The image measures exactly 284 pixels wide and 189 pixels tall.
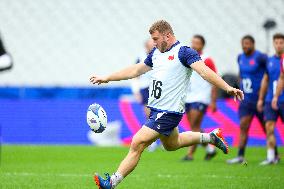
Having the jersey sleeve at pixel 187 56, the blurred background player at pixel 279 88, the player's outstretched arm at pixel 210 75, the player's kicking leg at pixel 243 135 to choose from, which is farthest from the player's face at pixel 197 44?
the player's outstretched arm at pixel 210 75

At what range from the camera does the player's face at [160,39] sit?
9562 millimetres

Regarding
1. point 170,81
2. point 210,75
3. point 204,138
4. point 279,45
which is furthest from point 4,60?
point 279,45

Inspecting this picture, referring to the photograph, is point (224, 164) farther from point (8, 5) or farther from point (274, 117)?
point (8, 5)

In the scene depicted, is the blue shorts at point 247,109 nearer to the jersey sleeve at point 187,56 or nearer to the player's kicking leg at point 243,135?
the player's kicking leg at point 243,135

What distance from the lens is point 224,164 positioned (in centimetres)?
1447

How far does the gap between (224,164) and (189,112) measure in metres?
1.76

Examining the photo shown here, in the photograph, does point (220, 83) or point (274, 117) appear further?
point (274, 117)

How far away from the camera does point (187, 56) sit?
950 centimetres

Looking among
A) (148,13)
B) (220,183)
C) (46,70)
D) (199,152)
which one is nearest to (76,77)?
(46,70)

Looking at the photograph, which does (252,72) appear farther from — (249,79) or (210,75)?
(210,75)

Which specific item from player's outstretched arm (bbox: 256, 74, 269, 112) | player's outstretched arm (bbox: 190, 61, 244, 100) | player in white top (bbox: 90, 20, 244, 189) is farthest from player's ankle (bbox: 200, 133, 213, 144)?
player's outstretched arm (bbox: 256, 74, 269, 112)

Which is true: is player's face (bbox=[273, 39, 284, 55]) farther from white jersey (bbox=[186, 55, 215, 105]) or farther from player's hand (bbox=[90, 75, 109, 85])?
player's hand (bbox=[90, 75, 109, 85])

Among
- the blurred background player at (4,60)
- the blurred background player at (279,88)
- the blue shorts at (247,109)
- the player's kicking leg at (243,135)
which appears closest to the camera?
the blurred background player at (4,60)

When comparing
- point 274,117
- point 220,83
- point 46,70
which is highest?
point 220,83
